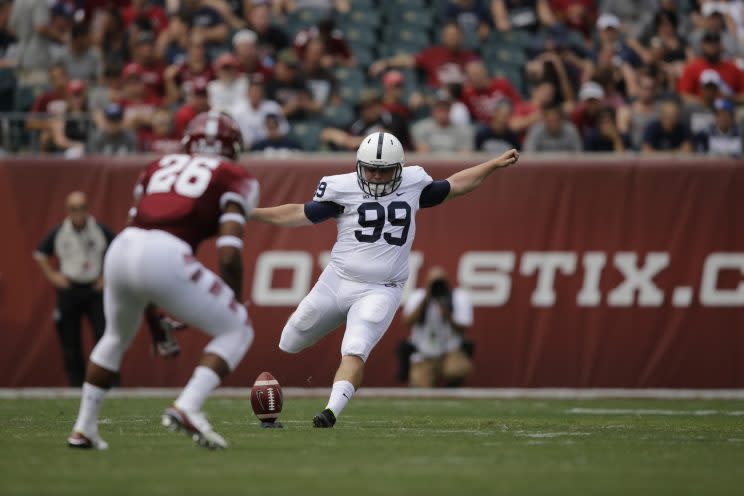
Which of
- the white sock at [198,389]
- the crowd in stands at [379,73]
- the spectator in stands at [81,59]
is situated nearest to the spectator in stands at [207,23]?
the crowd in stands at [379,73]

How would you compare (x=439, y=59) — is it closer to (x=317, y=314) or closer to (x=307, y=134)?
(x=307, y=134)

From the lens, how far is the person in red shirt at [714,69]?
1789cm

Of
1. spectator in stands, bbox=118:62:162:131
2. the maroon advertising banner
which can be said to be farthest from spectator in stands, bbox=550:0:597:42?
spectator in stands, bbox=118:62:162:131

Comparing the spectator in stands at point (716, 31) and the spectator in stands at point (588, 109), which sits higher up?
the spectator in stands at point (716, 31)

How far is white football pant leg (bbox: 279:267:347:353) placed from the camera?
1032 cm

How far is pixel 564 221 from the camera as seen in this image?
1600cm

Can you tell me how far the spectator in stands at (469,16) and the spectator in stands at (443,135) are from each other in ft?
11.3

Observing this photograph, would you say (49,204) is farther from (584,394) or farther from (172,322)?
(172,322)

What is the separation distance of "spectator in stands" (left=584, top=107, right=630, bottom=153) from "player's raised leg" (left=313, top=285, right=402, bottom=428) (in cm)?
679

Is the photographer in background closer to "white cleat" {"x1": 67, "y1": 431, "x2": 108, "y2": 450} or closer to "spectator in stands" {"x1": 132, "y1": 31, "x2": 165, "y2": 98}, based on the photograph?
"spectator in stands" {"x1": 132, "y1": 31, "x2": 165, "y2": 98}

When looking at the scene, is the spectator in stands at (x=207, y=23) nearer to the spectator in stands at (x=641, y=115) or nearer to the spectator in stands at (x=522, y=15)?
the spectator in stands at (x=522, y=15)

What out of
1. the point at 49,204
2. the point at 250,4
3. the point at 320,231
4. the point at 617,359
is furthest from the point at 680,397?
the point at 250,4

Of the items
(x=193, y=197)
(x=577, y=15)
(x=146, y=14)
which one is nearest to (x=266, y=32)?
(x=146, y=14)

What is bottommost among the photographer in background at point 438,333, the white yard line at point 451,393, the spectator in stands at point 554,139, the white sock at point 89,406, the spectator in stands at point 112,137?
the white yard line at point 451,393
